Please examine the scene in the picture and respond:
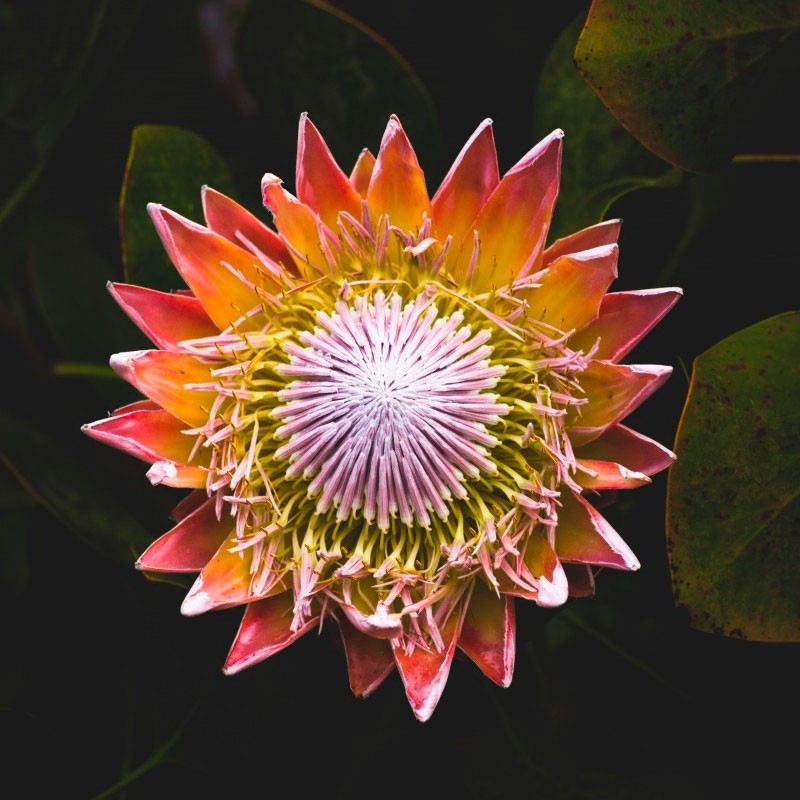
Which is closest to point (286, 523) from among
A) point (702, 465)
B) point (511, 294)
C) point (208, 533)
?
point (208, 533)

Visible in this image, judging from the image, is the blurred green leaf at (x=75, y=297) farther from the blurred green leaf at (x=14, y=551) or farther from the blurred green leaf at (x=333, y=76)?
the blurred green leaf at (x=333, y=76)

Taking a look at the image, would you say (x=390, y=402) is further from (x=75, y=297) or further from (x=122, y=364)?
(x=75, y=297)

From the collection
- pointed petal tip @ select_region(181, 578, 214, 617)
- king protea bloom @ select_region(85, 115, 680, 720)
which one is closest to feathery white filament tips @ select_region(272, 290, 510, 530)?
king protea bloom @ select_region(85, 115, 680, 720)

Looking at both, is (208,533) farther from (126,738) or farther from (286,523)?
(126,738)

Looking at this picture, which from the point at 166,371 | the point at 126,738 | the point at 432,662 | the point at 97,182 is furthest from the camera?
the point at 97,182

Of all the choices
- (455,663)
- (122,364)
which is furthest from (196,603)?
(455,663)

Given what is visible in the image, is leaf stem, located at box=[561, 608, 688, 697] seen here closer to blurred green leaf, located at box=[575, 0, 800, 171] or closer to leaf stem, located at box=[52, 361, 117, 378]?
blurred green leaf, located at box=[575, 0, 800, 171]
